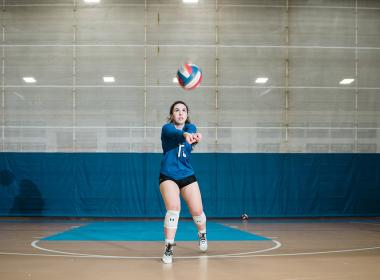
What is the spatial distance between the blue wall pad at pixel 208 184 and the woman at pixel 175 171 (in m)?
10.6

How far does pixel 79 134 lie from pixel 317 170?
336 inches

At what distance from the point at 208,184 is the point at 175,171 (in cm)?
1134

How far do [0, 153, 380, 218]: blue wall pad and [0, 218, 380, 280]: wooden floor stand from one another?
703 cm

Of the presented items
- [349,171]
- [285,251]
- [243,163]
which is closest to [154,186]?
[243,163]

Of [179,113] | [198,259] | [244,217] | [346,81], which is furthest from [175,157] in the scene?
[346,81]

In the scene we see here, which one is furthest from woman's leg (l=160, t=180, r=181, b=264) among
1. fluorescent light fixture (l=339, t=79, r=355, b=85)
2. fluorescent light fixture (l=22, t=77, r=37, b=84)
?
fluorescent light fixture (l=339, t=79, r=355, b=85)

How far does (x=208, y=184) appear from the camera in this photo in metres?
20.4

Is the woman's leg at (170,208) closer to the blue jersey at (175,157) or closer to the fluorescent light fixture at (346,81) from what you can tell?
the blue jersey at (175,157)

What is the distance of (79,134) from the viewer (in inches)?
822

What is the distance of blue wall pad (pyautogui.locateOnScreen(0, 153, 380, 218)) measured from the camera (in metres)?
20.2

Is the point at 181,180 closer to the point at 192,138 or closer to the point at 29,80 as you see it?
the point at 192,138

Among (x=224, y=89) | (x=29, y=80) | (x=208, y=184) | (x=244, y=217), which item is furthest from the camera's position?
(x=224, y=89)

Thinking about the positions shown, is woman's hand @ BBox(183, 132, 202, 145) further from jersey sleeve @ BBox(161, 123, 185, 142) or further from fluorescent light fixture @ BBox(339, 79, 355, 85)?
fluorescent light fixture @ BBox(339, 79, 355, 85)

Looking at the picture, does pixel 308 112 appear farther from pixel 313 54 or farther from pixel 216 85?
pixel 216 85
